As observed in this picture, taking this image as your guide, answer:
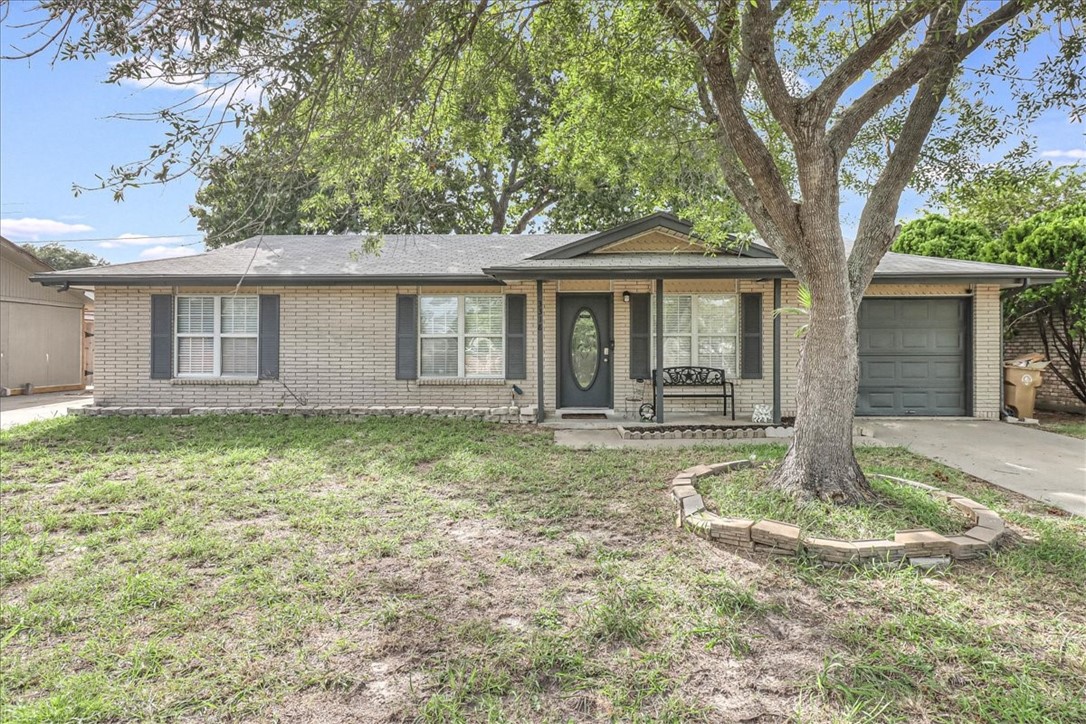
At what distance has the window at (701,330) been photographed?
9.65 meters

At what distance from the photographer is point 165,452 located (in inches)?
261

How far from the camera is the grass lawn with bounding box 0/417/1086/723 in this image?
223cm

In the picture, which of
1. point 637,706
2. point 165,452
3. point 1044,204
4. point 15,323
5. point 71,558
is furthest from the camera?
point 1044,204

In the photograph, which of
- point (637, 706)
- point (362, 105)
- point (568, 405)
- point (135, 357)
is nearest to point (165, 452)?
point (135, 357)

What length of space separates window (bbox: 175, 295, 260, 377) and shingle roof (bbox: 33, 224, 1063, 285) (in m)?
0.62

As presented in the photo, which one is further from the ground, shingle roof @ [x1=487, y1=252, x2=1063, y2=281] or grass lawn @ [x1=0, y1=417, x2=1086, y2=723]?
shingle roof @ [x1=487, y1=252, x2=1063, y2=281]

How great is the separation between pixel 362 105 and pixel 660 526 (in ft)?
12.9

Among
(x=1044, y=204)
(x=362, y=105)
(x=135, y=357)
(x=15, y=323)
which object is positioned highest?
(x=1044, y=204)

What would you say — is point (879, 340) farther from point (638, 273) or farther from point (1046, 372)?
point (638, 273)

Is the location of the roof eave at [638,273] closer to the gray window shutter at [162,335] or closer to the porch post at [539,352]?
the porch post at [539,352]

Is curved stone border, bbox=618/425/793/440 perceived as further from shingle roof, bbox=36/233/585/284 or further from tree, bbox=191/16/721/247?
shingle roof, bbox=36/233/585/284

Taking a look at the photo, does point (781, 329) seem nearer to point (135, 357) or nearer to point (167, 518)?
point (167, 518)

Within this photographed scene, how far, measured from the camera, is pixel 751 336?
9508 mm

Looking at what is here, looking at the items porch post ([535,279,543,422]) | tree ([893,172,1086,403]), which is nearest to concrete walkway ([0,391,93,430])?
porch post ([535,279,543,422])
